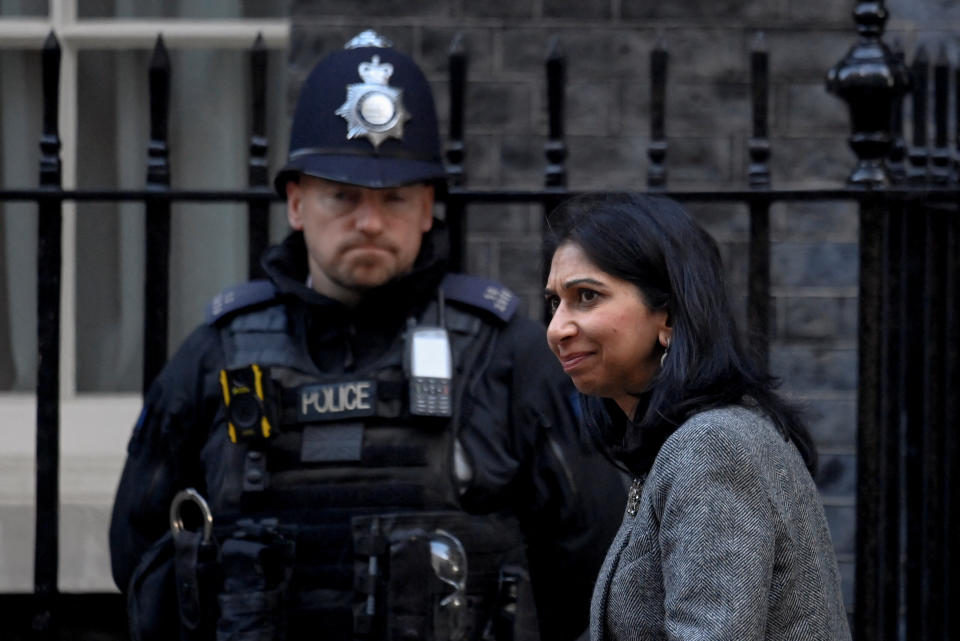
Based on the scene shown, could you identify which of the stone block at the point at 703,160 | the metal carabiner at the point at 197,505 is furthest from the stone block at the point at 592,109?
the metal carabiner at the point at 197,505

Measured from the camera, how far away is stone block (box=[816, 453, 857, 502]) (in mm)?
5047

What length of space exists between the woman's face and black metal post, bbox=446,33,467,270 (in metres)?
1.29

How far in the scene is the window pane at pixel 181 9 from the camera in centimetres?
530

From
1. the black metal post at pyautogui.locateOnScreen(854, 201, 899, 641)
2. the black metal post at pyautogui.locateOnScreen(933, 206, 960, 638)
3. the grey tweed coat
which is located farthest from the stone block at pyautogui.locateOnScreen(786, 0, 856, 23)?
the grey tweed coat

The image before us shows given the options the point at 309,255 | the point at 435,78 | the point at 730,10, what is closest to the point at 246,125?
the point at 435,78

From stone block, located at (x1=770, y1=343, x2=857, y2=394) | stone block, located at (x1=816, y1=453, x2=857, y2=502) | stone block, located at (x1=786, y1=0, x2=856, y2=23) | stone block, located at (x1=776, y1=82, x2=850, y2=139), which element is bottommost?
stone block, located at (x1=816, y1=453, x2=857, y2=502)

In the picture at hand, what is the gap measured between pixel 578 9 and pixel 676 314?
3.11 m

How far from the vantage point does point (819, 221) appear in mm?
5133

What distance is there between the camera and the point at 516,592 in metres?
3.09

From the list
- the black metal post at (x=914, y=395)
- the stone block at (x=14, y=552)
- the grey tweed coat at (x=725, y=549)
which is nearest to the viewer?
→ the grey tweed coat at (x=725, y=549)

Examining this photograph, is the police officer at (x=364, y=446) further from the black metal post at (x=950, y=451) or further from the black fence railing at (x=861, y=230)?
the black metal post at (x=950, y=451)

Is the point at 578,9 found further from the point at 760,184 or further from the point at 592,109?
the point at 760,184

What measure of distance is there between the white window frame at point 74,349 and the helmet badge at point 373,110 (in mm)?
1937

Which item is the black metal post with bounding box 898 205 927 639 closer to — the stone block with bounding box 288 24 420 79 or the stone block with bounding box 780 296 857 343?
the stone block with bounding box 780 296 857 343
